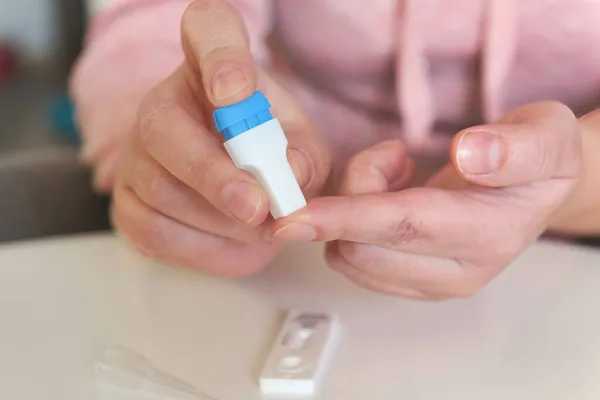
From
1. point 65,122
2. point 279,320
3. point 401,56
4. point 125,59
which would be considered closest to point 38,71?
point 65,122

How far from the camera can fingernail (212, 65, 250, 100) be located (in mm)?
385

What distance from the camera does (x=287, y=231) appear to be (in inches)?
15.7

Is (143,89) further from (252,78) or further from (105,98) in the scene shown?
(252,78)

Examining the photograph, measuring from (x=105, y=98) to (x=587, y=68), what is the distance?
1.34 ft

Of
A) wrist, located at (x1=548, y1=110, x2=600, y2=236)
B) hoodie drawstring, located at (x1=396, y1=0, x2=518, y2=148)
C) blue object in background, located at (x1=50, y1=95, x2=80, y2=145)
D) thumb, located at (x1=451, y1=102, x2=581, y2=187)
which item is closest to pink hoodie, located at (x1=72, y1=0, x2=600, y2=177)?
hoodie drawstring, located at (x1=396, y1=0, x2=518, y2=148)

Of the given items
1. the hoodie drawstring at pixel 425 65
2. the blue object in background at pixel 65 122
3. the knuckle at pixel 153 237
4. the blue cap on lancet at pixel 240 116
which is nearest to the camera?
the blue cap on lancet at pixel 240 116

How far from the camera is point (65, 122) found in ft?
4.73

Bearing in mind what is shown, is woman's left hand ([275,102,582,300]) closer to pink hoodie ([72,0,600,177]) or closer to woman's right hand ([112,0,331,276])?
woman's right hand ([112,0,331,276])

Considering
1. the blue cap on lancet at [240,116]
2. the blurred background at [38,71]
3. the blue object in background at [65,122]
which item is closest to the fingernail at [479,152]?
the blue cap on lancet at [240,116]

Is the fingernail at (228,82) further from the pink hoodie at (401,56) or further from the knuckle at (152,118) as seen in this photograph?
the pink hoodie at (401,56)

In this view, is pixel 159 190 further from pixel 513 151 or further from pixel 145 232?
pixel 513 151

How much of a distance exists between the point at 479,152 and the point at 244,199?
0.12m

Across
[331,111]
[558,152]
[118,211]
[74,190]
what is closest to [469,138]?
[558,152]

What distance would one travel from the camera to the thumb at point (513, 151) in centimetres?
40
